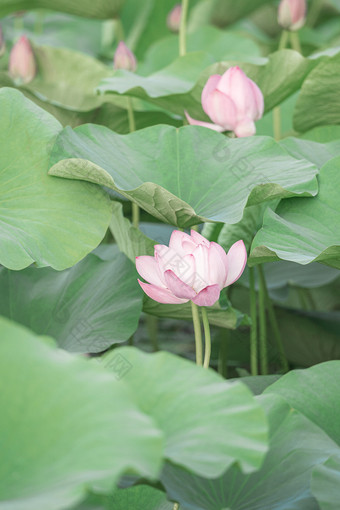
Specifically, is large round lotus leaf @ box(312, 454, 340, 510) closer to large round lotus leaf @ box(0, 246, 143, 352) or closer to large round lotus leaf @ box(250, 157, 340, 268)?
large round lotus leaf @ box(250, 157, 340, 268)

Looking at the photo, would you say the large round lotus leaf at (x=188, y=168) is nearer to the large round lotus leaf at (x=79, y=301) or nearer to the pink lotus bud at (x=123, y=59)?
the large round lotus leaf at (x=79, y=301)

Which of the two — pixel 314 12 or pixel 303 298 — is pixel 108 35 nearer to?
pixel 314 12

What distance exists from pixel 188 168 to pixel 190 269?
0.34 m

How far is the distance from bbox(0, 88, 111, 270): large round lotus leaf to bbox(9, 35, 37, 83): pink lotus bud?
2.24ft

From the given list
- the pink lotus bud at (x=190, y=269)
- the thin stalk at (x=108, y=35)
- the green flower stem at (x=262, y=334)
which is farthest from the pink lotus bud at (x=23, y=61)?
the thin stalk at (x=108, y=35)

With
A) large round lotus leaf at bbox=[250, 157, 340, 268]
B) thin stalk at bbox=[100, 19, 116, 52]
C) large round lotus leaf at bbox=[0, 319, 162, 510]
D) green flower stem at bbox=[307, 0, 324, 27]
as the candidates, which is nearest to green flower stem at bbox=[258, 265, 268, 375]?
large round lotus leaf at bbox=[250, 157, 340, 268]

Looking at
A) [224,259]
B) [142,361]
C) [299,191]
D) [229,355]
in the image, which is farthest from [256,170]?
[229,355]

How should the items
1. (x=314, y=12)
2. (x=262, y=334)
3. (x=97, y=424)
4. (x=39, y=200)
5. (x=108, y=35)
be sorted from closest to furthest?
(x=97, y=424)
(x=39, y=200)
(x=262, y=334)
(x=108, y=35)
(x=314, y=12)

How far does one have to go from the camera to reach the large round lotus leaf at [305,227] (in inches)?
40.7

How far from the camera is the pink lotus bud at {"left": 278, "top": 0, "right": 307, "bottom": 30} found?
182 centimetres

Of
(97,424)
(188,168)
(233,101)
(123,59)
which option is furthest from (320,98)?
(97,424)

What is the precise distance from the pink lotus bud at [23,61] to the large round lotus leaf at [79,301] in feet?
2.46

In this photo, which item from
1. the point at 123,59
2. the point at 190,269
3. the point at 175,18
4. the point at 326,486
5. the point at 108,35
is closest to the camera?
the point at 326,486

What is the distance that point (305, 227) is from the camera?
1129 mm
